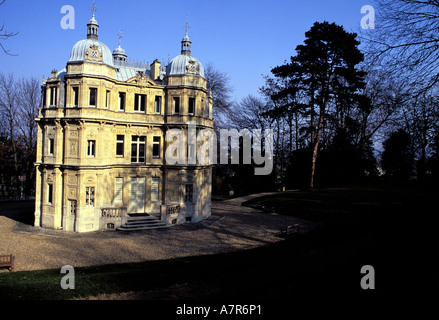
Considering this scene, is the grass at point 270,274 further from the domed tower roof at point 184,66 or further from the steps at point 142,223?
the domed tower roof at point 184,66

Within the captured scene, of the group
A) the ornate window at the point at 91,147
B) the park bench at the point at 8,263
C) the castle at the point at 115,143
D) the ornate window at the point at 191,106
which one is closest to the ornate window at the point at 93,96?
the castle at the point at 115,143

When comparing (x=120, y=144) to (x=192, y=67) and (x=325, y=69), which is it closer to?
(x=192, y=67)

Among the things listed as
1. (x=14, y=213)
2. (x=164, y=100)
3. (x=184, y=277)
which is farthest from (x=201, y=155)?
(x=14, y=213)

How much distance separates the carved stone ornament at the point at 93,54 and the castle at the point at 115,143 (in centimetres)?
7

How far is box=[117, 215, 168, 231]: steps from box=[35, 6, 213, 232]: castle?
0.08 m

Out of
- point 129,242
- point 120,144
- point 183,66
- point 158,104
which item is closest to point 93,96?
point 120,144

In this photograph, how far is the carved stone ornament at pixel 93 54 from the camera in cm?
2252

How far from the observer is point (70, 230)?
22234 mm

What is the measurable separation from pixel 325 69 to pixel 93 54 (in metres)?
24.0

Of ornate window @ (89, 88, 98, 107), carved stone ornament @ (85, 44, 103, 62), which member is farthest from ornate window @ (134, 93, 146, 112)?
carved stone ornament @ (85, 44, 103, 62)

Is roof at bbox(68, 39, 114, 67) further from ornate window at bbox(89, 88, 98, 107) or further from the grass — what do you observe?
the grass

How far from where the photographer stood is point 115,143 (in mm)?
24484

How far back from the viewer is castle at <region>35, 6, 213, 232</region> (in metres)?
22.5
